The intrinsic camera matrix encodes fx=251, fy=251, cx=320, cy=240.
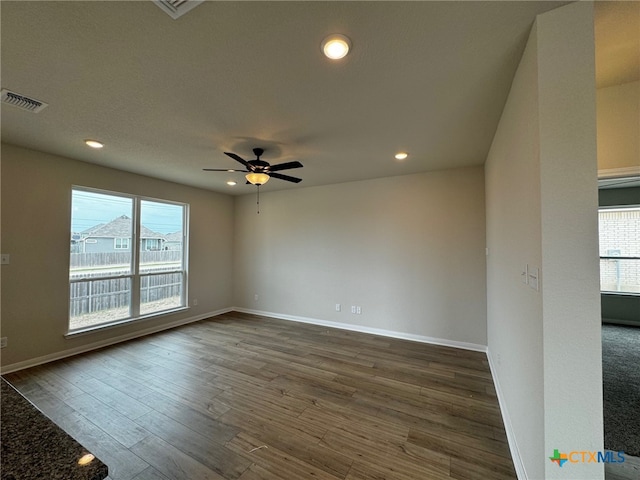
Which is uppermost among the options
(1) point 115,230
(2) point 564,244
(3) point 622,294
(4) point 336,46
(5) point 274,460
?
(4) point 336,46

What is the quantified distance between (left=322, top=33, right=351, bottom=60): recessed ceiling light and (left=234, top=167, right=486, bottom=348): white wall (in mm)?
2893

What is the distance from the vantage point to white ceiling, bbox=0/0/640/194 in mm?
1302

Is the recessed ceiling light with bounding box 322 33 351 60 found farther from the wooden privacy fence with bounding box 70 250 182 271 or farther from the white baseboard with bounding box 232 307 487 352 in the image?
the wooden privacy fence with bounding box 70 250 182 271

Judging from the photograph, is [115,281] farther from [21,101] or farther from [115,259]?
[21,101]

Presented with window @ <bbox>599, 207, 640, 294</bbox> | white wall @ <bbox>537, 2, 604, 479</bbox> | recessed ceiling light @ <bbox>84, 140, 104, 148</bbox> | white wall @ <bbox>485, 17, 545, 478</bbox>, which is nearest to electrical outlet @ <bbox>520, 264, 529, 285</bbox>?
white wall @ <bbox>485, 17, 545, 478</bbox>

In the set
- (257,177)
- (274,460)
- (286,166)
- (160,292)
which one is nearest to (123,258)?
(160,292)

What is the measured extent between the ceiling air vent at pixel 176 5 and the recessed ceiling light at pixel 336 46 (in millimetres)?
667

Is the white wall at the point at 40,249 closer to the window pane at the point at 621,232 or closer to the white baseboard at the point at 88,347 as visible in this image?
the white baseboard at the point at 88,347

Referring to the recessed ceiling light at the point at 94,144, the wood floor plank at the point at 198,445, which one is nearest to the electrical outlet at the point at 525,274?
the wood floor plank at the point at 198,445

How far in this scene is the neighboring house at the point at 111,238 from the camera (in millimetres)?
3662

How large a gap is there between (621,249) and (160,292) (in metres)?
8.62

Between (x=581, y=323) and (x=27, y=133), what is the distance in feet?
16.0

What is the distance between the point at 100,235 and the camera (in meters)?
3.83

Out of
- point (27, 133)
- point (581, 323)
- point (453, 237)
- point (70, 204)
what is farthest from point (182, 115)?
point (453, 237)
